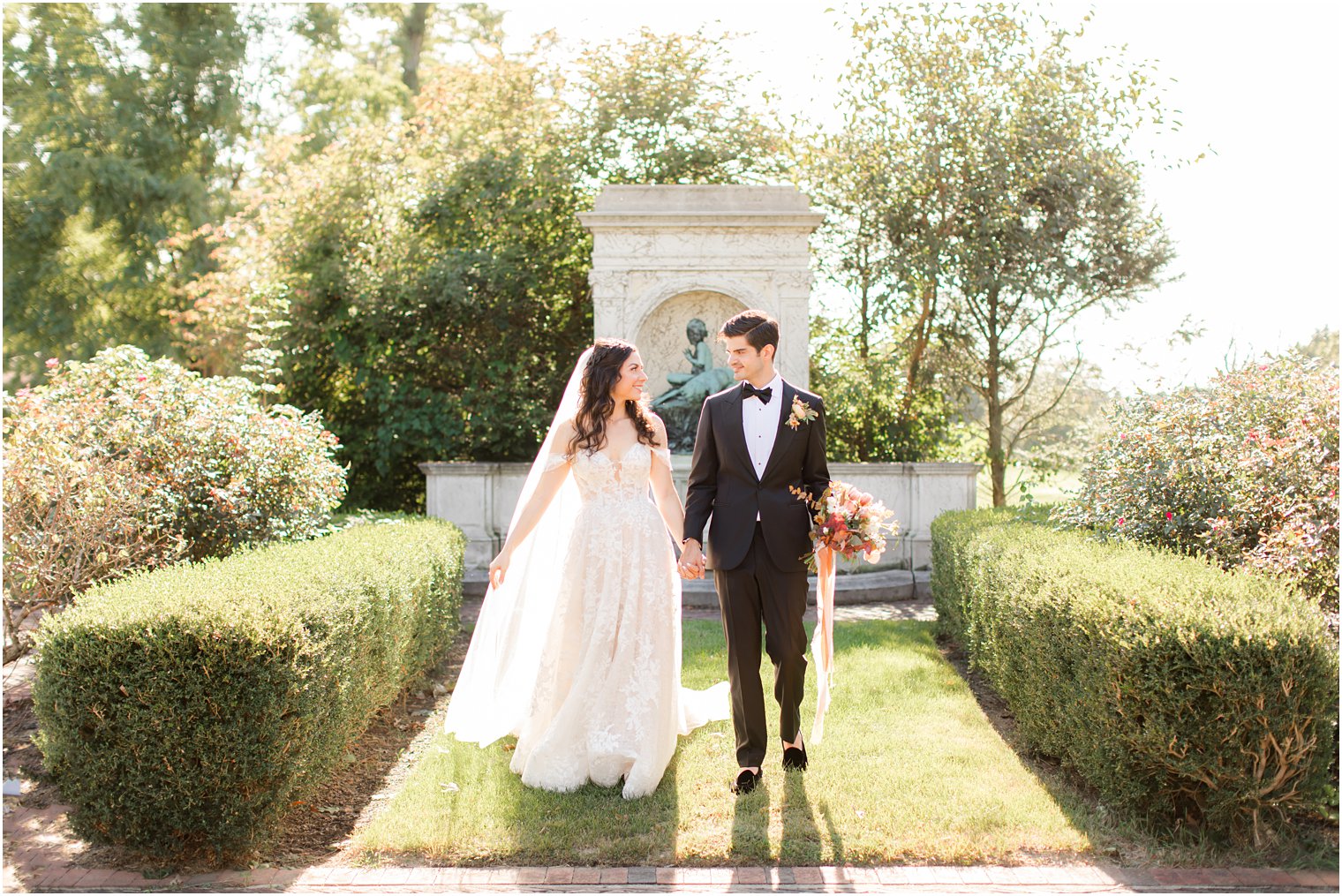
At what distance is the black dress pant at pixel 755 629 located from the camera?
4586 millimetres

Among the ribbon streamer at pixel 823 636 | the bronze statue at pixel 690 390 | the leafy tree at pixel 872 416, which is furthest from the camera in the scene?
the leafy tree at pixel 872 416

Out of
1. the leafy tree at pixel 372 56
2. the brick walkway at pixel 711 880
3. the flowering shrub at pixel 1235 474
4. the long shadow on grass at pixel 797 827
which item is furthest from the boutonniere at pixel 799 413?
the leafy tree at pixel 372 56

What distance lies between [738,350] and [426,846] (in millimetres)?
2358

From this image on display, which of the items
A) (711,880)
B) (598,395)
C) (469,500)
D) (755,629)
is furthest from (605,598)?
(469,500)

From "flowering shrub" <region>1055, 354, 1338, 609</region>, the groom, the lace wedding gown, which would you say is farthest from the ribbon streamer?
"flowering shrub" <region>1055, 354, 1338, 609</region>

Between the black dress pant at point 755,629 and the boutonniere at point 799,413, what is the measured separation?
471mm

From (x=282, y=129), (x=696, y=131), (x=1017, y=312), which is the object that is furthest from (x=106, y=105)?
(x=1017, y=312)

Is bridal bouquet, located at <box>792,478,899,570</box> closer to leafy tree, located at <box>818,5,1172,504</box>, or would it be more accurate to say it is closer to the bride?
the bride

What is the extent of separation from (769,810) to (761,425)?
1606mm

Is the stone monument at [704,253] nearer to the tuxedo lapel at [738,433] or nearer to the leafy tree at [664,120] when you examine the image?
the leafy tree at [664,120]

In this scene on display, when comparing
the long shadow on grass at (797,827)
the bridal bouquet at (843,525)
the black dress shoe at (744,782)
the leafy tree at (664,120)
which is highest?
the leafy tree at (664,120)

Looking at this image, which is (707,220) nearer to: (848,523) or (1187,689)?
(848,523)

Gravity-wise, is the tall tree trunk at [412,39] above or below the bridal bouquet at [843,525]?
above

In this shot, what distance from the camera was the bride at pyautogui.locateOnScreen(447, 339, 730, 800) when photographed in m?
4.58
